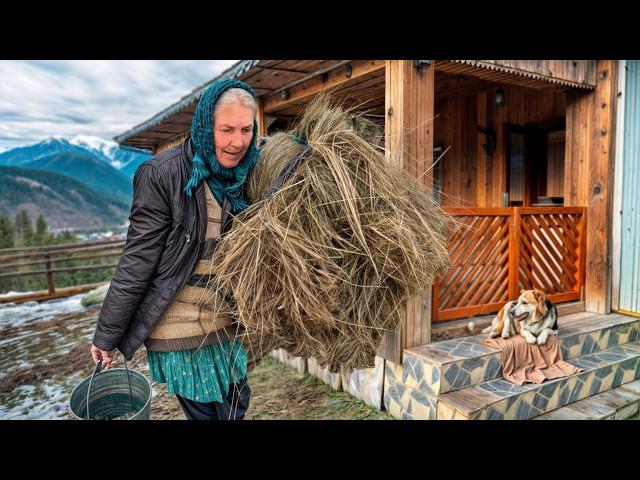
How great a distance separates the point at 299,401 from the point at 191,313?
245cm

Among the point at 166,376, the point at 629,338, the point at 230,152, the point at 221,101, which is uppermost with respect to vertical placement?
Answer: the point at 221,101

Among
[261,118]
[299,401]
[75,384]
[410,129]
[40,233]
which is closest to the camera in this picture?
[410,129]

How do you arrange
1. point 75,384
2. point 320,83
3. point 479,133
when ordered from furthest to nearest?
point 479,133 < point 320,83 < point 75,384

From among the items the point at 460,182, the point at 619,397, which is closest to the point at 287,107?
the point at 460,182

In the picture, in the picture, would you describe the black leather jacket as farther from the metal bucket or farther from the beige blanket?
the beige blanket

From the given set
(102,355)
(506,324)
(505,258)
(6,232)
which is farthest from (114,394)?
(6,232)

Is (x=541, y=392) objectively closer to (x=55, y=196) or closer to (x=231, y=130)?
(x=231, y=130)

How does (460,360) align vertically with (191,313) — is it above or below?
below

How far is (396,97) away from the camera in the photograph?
298 cm

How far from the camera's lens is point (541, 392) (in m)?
2.93

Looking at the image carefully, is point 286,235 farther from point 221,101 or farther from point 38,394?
point 38,394

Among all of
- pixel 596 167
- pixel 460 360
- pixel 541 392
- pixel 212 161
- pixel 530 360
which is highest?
pixel 596 167

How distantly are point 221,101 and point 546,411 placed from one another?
3268mm

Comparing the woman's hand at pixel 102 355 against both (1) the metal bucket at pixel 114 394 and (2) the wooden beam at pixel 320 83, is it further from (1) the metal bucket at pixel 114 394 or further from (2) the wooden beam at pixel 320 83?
(2) the wooden beam at pixel 320 83
